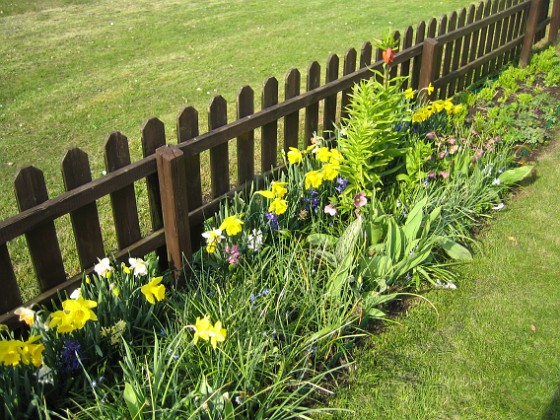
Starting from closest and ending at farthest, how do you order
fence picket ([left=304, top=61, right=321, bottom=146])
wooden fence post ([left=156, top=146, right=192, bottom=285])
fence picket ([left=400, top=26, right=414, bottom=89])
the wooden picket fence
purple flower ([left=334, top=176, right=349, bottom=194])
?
the wooden picket fence
wooden fence post ([left=156, top=146, right=192, bottom=285])
purple flower ([left=334, top=176, right=349, bottom=194])
fence picket ([left=304, top=61, right=321, bottom=146])
fence picket ([left=400, top=26, right=414, bottom=89])

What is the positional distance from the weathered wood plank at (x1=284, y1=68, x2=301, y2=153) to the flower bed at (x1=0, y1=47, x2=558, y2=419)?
0.68ft

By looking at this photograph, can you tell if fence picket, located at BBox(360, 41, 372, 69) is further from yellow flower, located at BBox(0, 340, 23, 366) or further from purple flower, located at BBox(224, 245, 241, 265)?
yellow flower, located at BBox(0, 340, 23, 366)

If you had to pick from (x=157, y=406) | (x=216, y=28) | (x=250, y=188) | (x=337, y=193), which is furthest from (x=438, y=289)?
(x=216, y=28)

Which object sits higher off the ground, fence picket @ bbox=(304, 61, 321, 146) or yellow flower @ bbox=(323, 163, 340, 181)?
fence picket @ bbox=(304, 61, 321, 146)

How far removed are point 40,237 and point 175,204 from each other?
2.25ft

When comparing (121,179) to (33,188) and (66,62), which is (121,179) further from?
(66,62)

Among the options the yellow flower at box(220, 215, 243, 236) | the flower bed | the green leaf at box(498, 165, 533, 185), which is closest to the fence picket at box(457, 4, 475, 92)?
the flower bed

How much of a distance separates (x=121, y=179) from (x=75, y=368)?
35.6 inches

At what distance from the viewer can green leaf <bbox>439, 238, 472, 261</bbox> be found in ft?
12.3

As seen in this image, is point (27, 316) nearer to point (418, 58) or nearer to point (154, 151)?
point (154, 151)

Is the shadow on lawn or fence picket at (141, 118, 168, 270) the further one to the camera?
fence picket at (141, 118, 168, 270)

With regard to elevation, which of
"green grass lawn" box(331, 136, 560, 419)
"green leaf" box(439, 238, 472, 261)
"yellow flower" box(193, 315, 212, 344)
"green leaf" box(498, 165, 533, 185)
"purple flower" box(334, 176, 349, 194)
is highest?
"yellow flower" box(193, 315, 212, 344)

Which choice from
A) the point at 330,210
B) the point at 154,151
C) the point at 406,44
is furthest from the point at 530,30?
the point at 154,151

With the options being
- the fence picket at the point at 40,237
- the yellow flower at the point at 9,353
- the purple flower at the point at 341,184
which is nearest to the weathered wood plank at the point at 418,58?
the purple flower at the point at 341,184
